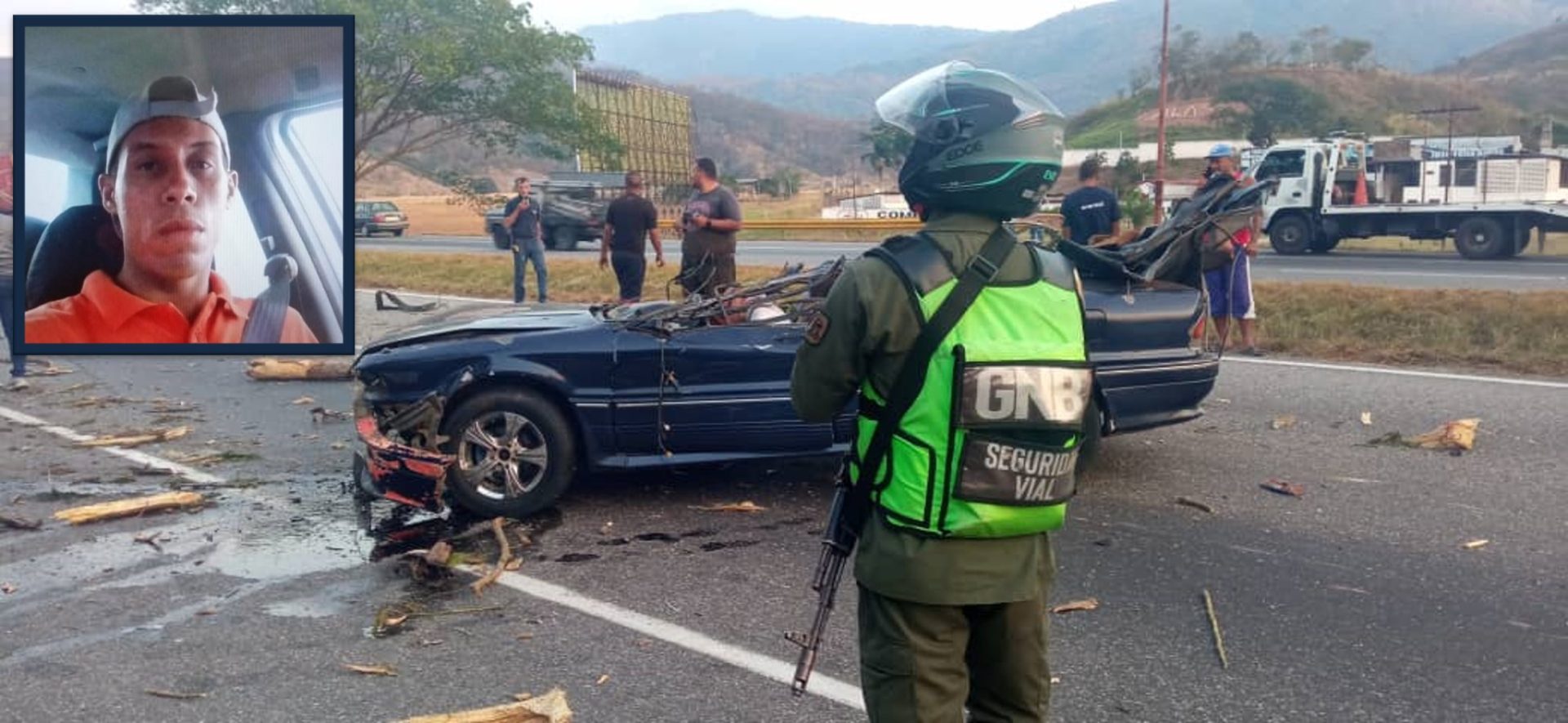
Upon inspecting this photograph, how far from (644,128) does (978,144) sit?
91.8 feet

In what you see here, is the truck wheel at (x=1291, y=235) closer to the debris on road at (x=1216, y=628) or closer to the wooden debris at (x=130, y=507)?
the debris on road at (x=1216, y=628)

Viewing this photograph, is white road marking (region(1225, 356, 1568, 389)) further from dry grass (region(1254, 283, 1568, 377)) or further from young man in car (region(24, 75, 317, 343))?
young man in car (region(24, 75, 317, 343))

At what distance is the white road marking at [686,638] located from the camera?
167 inches

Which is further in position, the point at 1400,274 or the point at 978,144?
the point at 1400,274

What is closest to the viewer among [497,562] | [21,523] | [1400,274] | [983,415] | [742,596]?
[983,415]

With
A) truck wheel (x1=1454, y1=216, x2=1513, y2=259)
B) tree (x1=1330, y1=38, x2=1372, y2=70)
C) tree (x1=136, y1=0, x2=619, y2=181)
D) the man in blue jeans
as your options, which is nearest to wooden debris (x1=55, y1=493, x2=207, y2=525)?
the man in blue jeans

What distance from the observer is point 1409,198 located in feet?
83.3

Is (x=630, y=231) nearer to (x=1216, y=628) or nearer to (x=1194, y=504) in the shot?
(x=1194, y=504)

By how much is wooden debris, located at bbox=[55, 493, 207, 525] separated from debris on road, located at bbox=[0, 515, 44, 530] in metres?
0.10

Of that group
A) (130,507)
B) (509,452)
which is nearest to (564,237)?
(130,507)

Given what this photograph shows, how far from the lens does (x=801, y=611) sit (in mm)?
5012

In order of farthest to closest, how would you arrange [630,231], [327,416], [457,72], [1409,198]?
[1409,198] < [457,72] < [630,231] < [327,416]

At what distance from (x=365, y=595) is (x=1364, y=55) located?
88.7 metres

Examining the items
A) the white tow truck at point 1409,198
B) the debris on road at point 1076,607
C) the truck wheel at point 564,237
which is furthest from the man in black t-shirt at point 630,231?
the truck wheel at point 564,237
